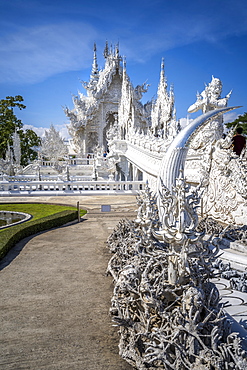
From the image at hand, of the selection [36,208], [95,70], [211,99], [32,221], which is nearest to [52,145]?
[36,208]

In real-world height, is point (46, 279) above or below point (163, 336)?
below

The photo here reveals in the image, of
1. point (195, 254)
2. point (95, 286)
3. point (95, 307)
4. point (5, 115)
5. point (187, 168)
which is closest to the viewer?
point (195, 254)

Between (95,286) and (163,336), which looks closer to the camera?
(163,336)

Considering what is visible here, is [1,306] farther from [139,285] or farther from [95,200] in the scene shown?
[95,200]

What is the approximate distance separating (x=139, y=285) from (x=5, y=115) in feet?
129

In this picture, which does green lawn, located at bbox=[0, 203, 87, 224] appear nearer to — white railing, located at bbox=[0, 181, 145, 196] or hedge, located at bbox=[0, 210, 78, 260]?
hedge, located at bbox=[0, 210, 78, 260]

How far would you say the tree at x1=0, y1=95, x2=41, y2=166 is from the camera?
35859mm

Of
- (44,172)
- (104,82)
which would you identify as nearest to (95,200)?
(44,172)

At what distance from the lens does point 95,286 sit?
5000 millimetres

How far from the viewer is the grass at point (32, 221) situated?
7.01 meters

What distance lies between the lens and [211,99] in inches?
342

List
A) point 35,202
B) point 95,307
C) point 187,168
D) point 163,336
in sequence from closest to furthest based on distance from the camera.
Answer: point 163,336, point 95,307, point 187,168, point 35,202

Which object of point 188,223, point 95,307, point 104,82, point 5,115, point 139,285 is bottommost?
point 95,307

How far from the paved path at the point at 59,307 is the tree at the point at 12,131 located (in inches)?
1234
